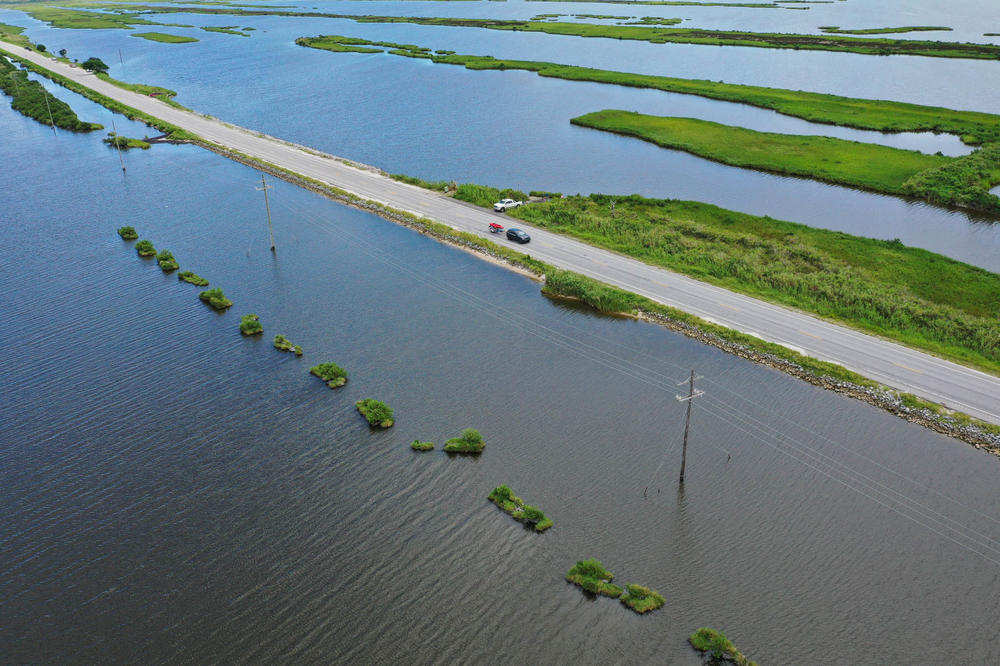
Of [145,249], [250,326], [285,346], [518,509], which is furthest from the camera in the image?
[145,249]

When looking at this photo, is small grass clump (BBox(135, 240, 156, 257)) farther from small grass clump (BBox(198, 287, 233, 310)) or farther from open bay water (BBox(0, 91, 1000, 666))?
small grass clump (BBox(198, 287, 233, 310))

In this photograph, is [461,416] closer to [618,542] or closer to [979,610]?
[618,542]

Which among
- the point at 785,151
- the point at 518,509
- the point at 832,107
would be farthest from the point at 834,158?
the point at 518,509

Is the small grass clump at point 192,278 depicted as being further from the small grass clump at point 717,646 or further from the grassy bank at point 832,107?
the grassy bank at point 832,107

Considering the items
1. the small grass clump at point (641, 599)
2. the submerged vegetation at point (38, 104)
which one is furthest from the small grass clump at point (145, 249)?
the submerged vegetation at point (38, 104)

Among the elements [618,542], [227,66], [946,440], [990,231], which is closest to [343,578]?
[618,542]

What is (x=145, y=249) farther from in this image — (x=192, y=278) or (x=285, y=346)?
(x=285, y=346)
